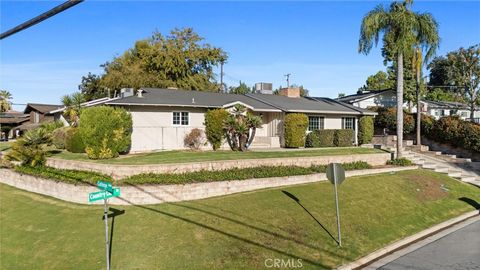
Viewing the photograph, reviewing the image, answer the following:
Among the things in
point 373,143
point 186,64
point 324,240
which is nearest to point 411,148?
point 373,143

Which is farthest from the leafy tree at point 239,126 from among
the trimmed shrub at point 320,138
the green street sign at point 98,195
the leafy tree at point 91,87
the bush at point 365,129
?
the leafy tree at point 91,87

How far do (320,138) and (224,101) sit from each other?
24.6 feet

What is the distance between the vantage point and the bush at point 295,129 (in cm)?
2727

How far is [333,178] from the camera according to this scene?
12.6 meters

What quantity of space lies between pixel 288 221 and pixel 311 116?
17036 mm

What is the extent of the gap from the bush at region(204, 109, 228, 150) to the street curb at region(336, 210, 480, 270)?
13.5m

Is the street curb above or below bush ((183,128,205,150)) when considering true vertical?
below

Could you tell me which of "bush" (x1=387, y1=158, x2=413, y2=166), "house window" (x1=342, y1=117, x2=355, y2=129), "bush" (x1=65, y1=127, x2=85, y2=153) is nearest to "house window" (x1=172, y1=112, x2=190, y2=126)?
"bush" (x1=65, y1=127, x2=85, y2=153)

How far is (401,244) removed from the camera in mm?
13727

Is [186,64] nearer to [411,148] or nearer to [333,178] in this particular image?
[411,148]

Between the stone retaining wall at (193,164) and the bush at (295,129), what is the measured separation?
459 cm

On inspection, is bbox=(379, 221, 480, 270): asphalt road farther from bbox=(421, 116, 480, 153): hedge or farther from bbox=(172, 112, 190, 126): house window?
bbox=(172, 112, 190, 126): house window

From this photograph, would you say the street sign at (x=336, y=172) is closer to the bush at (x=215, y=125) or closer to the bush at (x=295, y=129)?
the bush at (x=215, y=125)

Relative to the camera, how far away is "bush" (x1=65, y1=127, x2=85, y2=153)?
24.8m
